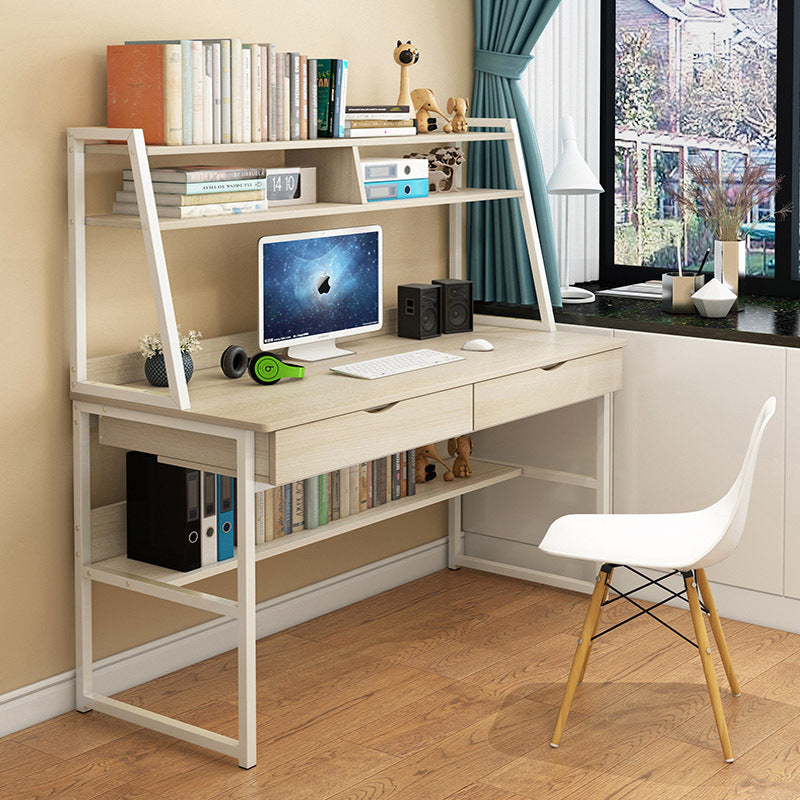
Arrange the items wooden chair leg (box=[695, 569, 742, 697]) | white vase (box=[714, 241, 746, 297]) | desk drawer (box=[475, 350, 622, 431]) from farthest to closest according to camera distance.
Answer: white vase (box=[714, 241, 746, 297])
desk drawer (box=[475, 350, 622, 431])
wooden chair leg (box=[695, 569, 742, 697])

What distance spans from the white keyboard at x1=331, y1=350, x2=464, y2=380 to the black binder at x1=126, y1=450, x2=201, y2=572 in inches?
18.2

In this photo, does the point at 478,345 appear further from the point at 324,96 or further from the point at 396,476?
the point at 324,96

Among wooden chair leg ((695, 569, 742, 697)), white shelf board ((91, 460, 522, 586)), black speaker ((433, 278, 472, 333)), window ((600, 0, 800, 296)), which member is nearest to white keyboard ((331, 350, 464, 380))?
black speaker ((433, 278, 472, 333))

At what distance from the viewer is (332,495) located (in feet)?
11.0

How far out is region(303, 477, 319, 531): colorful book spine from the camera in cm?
327

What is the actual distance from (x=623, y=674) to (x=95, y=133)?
182 centimetres

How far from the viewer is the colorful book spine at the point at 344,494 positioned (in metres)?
3.37

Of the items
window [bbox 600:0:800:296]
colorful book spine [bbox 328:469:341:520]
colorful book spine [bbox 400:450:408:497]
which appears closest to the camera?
colorful book spine [bbox 328:469:341:520]

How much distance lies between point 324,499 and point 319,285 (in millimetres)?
556

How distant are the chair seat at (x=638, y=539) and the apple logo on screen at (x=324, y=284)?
86 centimetres

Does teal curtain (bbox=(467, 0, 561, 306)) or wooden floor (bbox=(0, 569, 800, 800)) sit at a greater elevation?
teal curtain (bbox=(467, 0, 561, 306))

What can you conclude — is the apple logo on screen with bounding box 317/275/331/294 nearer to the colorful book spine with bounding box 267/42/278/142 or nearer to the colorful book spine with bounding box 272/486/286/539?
the colorful book spine with bounding box 267/42/278/142

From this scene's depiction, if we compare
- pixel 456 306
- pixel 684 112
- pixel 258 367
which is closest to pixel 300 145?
pixel 258 367

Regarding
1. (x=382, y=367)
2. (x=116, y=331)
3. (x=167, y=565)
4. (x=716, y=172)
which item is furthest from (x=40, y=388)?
(x=716, y=172)
